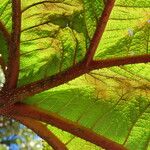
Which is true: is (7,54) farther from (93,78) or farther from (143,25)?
(143,25)

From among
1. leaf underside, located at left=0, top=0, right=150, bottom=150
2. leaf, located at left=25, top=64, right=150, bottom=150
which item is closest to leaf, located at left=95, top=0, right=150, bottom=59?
leaf underside, located at left=0, top=0, right=150, bottom=150

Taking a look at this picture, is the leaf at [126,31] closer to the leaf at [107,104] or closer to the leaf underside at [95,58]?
the leaf underside at [95,58]

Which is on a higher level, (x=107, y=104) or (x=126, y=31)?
(x=126, y=31)

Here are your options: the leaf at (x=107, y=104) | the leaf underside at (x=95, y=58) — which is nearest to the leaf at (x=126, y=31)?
the leaf underside at (x=95, y=58)

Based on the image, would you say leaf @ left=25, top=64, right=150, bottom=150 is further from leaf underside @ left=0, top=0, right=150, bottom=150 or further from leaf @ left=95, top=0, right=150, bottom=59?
leaf @ left=95, top=0, right=150, bottom=59

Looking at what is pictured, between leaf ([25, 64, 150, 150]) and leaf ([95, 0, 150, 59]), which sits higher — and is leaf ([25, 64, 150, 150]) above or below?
below

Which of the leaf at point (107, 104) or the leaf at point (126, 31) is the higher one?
the leaf at point (126, 31)

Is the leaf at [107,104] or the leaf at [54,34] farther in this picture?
the leaf at [107,104]

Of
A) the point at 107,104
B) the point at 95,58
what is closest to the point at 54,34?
the point at 95,58

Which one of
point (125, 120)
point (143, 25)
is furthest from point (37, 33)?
point (125, 120)

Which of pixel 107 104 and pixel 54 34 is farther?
pixel 107 104

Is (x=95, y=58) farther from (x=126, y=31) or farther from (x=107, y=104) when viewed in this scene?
(x=107, y=104)
